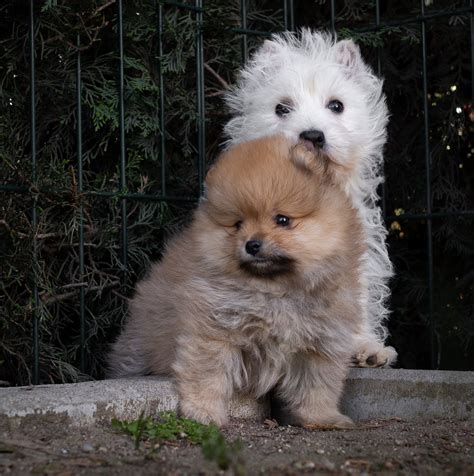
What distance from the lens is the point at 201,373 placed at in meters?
3.96

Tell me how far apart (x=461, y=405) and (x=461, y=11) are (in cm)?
263

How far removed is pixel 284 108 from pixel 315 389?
2023 millimetres

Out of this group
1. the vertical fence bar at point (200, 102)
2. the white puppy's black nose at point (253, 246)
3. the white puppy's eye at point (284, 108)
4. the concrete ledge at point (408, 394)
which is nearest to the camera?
the white puppy's black nose at point (253, 246)

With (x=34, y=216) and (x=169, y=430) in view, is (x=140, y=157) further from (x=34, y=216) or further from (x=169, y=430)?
(x=169, y=430)

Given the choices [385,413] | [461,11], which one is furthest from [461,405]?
[461,11]

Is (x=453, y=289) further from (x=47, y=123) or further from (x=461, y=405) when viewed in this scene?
(x=47, y=123)

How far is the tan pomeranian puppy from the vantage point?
382cm

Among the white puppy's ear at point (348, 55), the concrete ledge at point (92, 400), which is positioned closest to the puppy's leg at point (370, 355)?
the concrete ledge at point (92, 400)

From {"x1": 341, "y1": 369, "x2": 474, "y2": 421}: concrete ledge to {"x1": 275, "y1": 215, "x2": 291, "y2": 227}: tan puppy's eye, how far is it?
125 centimetres

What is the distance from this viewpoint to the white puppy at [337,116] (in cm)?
514

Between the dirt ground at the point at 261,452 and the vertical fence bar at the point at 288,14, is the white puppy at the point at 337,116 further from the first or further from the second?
the dirt ground at the point at 261,452

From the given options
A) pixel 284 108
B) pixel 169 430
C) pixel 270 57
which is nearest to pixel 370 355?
pixel 284 108

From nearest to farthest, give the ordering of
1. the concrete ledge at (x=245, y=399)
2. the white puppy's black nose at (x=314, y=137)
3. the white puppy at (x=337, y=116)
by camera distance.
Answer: the concrete ledge at (x=245, y=399)
the white puppy's black nose at (x=314, y=137)
the white puppy at (x=337, y=116)

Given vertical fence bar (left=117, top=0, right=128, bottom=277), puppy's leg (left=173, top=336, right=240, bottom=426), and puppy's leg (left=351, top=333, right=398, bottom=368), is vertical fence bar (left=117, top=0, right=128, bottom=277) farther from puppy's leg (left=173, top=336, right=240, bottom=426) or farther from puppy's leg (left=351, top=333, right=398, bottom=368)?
puppy's leg (left=351, top=333, right=398, bottom=368)
